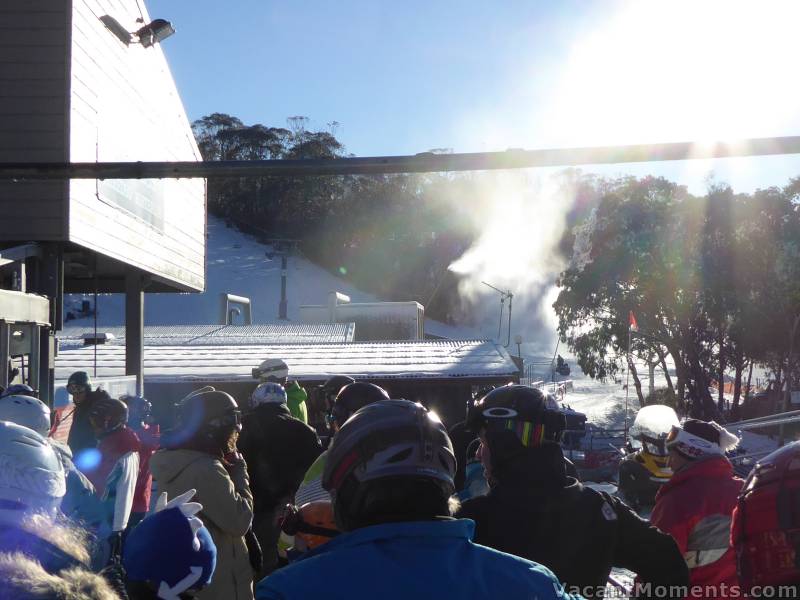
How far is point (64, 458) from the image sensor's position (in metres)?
3.64

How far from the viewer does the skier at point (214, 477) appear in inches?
146

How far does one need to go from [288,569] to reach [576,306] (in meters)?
38.3

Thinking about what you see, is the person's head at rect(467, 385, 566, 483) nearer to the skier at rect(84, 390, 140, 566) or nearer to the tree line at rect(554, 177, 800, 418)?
the skier at rect(84, 390, 140, 566)

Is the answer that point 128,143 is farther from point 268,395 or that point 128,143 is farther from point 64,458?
point 64,458

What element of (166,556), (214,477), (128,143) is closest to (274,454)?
(214,477)

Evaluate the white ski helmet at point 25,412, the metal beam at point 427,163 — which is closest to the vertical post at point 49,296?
the metal beam at point 427,163

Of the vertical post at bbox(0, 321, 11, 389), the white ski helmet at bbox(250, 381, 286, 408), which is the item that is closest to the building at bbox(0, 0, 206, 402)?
the vertical post at bbox(0, 321, 11, 389)

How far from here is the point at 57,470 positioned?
82.0 inches

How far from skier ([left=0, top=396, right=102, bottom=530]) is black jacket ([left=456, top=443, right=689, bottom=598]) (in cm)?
178

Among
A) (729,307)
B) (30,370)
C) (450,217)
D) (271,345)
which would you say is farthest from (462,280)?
(30,370)

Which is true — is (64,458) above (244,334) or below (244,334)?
above

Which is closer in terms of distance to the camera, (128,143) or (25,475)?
(25,475)

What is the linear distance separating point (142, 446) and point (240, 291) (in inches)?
2991

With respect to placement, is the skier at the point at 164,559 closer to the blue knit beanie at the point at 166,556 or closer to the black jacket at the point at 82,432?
the blue knit beanie at the point at 166,556
